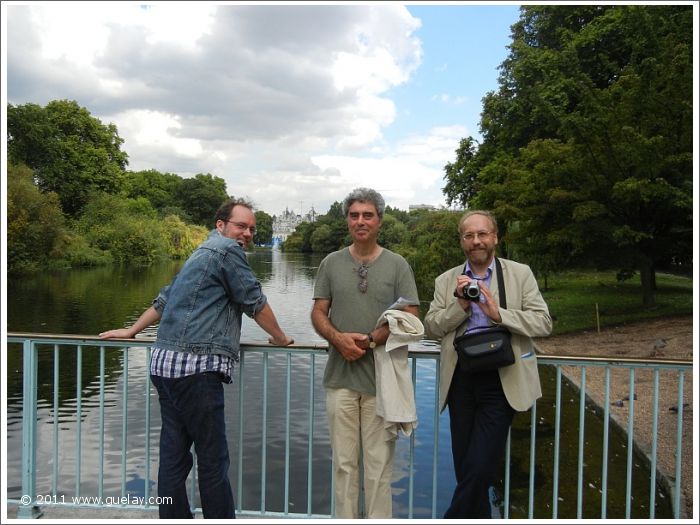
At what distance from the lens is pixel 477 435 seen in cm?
283

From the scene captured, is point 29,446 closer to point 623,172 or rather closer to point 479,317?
point 479,317

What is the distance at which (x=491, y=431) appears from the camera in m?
2.81

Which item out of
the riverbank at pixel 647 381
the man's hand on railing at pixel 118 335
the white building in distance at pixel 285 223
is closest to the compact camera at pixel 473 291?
the riverbank at pixel 647 381

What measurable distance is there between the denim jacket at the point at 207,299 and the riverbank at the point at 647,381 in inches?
85.2

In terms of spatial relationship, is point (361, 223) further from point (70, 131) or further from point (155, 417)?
point (70, 131)

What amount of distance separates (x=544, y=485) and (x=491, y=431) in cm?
505

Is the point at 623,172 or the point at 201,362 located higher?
the point at 623,172

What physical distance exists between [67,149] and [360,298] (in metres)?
50.0

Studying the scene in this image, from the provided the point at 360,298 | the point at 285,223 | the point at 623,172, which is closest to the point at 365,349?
the point at 360,298

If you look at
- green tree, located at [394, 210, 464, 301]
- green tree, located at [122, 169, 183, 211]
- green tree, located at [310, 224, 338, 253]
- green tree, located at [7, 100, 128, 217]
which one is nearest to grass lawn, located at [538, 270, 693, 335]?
green tree, located at [394, 210, 464, 301]

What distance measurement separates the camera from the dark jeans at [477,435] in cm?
280

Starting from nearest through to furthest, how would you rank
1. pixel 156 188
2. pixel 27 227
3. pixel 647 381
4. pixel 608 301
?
pixel 647 381 < pixel 608 301 < pixel 27 227 < pixel 156 188

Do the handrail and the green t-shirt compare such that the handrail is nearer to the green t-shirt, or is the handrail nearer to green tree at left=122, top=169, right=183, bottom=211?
Result: the green t-shirt

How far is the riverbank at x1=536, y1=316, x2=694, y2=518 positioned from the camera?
7156 mm
